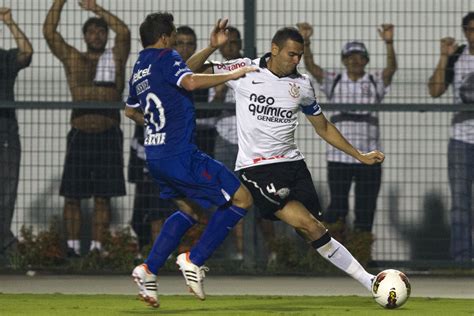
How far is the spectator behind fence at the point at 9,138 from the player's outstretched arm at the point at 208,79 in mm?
5247

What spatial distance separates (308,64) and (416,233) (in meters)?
2.16

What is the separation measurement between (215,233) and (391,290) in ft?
4.55

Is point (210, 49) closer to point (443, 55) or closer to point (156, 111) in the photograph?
point (156, 111)

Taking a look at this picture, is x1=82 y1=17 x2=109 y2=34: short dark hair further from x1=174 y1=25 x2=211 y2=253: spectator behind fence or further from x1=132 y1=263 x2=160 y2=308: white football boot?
x1=132 y1=263 x2=160 y2=308: white football boot

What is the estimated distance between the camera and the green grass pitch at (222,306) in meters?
11.6

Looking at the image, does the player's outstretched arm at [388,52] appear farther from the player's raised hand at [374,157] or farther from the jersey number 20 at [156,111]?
the jersey number 20 at [156,111]

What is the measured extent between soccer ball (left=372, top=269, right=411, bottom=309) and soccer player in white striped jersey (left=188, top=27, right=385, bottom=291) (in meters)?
0.57

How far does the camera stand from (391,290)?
11.7 metres

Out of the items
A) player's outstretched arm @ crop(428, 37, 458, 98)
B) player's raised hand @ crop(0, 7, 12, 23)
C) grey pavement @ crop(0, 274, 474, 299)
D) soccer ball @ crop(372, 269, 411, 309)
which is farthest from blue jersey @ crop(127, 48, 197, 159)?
player's outstretched arm @ crop(428, 37, 458, 98)

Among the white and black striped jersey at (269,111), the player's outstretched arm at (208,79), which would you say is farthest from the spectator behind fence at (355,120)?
the player's outstretched arm at (208,79)

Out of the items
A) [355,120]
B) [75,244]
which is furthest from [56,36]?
[355,120]

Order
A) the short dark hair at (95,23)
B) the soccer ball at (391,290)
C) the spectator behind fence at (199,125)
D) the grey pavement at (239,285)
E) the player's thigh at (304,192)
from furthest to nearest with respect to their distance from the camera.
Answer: the short dark hair at (95,23) < the spectator behind fence at (199,125) < the grey pavement at (239,285) < the player's thigh at (304,192) < the soccer ball at (391,290)

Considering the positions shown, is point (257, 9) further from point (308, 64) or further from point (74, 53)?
point (74, 53)

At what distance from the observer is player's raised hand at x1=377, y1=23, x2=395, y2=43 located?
634 inches
